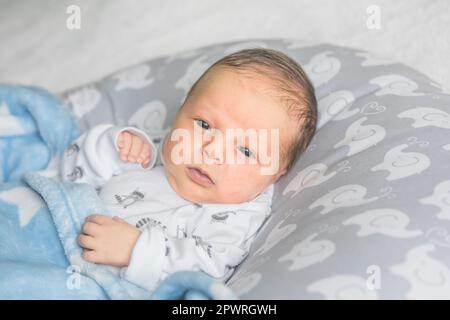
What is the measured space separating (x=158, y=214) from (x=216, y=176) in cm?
15

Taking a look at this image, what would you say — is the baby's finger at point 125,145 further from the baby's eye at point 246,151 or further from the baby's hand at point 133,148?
the baby's eye at point 246,151

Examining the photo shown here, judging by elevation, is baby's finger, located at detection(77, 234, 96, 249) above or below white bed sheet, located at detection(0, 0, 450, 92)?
below

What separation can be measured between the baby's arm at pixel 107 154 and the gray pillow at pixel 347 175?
0.36 feet

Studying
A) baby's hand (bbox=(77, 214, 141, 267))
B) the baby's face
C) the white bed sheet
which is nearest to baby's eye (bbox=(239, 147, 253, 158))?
the baby's face

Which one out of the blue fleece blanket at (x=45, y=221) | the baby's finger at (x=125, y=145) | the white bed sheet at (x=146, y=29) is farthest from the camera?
the white bed sheet at (x=146, y=29)

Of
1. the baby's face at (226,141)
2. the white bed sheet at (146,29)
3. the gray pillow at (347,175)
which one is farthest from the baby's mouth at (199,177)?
the white bed sheet at (146,29)

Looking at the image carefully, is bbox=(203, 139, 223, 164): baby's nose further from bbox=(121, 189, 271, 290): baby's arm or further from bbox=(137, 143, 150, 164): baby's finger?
bbox=(137, 143, 150, 164): baby's finger

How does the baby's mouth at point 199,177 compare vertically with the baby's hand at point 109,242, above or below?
above

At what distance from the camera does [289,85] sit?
4.48ft

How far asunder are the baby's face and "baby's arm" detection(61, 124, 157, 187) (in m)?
0.14

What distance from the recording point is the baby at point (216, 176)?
4.08 ft

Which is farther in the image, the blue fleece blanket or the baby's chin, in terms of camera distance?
the baby's chin

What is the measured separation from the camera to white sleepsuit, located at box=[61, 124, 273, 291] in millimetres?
1224

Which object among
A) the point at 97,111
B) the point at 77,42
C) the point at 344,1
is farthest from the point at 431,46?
the point at 77,42
